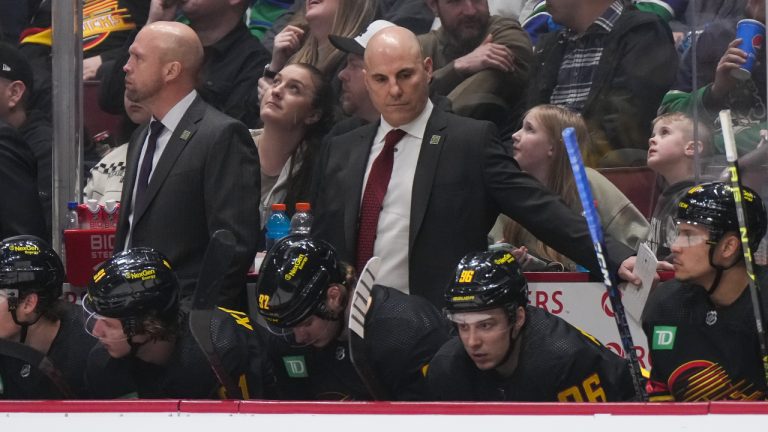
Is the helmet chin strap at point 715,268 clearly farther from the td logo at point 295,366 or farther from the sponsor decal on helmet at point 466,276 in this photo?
the td logo at point 295,366

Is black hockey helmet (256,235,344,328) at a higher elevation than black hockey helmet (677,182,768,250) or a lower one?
lower

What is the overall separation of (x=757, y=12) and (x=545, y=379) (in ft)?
5.69

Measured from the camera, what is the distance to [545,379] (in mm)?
3545

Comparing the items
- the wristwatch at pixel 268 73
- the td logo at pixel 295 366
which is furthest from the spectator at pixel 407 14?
the td logo at pixel 295 366

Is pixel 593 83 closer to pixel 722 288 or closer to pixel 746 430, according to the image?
pixel 722 288

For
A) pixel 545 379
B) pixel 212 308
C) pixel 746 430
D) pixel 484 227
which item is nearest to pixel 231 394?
pixel 212 308

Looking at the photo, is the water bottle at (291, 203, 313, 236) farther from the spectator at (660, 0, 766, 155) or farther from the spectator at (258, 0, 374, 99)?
the spectator at (660, 0, 766, 155)

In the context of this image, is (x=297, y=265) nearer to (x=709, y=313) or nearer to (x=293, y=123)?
(x=709, y=313)

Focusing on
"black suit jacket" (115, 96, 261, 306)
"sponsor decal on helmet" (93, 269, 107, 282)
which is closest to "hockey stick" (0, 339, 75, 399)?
"sponsor decal on helmet" (93, 269, 107, 282)

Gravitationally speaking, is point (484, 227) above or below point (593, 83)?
below

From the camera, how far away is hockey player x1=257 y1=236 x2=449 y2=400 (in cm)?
376

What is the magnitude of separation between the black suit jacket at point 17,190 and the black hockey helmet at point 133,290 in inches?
40.9

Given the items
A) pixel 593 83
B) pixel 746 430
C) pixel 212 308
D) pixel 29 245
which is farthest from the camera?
pixel 593 83

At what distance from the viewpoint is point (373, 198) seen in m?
4.38
